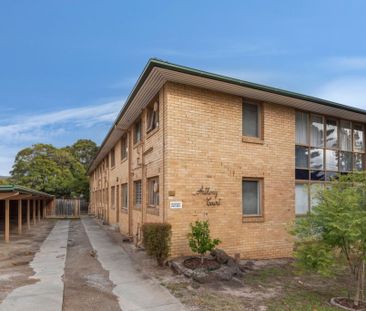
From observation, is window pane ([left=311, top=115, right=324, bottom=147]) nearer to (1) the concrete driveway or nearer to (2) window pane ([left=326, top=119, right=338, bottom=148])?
(2) window pane ([left=326, top=119, right=338, bottom=148])

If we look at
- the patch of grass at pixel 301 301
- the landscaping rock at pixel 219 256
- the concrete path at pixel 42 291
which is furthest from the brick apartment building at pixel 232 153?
the concrete path at pixel 42 291

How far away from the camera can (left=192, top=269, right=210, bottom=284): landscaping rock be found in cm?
764

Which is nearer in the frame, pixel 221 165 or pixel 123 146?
pixel 221 165

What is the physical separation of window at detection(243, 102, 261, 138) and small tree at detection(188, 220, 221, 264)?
371 centimetres

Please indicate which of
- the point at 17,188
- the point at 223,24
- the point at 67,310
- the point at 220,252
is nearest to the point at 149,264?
the point at 220,252

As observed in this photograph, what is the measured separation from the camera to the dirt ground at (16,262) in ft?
25.1

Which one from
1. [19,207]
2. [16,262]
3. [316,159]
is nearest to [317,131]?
[316,159]

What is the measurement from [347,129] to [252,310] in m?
10.0

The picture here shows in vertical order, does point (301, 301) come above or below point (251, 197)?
below

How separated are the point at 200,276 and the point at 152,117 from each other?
5.99 meters

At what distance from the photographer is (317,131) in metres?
12.8

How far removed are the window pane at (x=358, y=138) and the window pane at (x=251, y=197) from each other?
5.45 m

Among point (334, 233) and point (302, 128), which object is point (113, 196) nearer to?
point (302, 128)

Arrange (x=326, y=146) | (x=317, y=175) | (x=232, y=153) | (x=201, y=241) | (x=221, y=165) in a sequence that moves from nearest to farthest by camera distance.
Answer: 1. (x=201, y=241)
2. (x=221, y=165)
3. (x=232, y=153)
4. (x=317, y=175)
5. (x=326, y=146)
